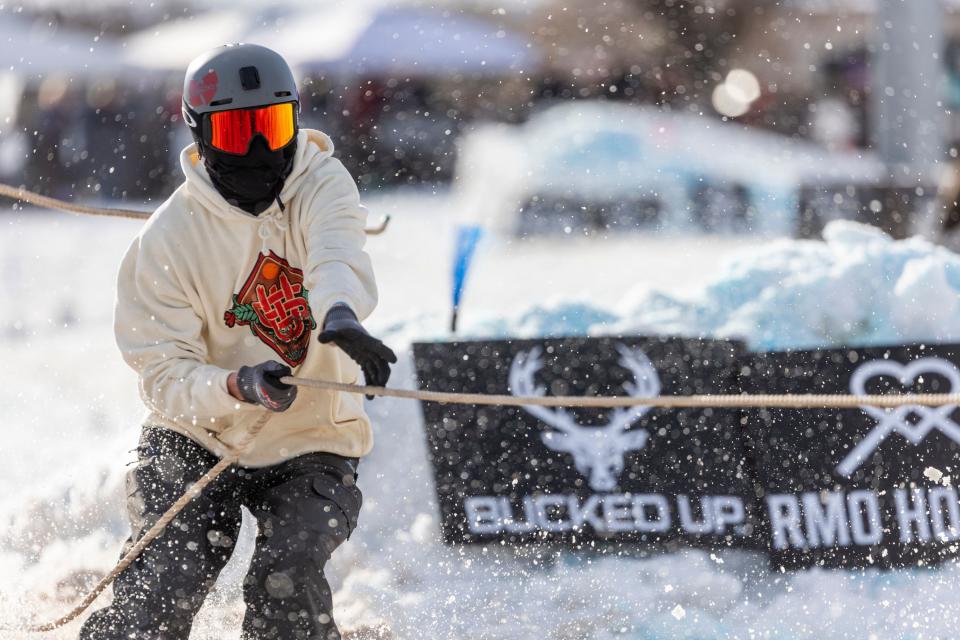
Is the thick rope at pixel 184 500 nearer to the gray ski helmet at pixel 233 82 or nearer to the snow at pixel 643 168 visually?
the gray ski helmet at pixel 233 82

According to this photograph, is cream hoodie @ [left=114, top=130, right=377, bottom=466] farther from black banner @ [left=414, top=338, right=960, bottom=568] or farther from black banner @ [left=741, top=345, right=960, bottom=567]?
black banner @ [left=741, top=345, right=960, bottom=567]

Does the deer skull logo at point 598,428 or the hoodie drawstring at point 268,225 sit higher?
the hoodie drawstring at point 268,225

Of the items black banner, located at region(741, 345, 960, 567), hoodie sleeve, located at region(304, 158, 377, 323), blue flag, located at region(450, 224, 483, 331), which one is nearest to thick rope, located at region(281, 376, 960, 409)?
hoodie sleeve, located at region(304, 158, 377, 323)

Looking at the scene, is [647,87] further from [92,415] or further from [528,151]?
[92,415]

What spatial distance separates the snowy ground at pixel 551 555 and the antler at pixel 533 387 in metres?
0.47

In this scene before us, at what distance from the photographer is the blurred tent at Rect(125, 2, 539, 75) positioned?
1662cm

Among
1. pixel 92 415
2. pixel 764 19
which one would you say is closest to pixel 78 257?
pixel 92 415

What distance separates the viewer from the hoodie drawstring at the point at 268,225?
3.13 metres

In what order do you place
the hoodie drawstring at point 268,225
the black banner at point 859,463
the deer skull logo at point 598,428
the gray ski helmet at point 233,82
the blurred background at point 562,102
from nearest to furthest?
the gray ski helmet at point 233,82 < the hoodie drawstring at point 268,225 < the black banner at point 859,463 < the deer skull logo at point 598,428 < the blurred background at point 562,102

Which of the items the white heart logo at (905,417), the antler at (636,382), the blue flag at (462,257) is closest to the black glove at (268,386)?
the antler at (636,382)

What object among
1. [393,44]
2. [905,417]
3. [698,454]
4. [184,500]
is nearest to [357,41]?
[393,44]

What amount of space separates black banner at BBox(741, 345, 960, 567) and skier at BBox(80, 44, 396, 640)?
1.66 metres

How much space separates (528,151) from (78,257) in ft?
17.0

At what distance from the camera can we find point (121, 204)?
15.0 m
